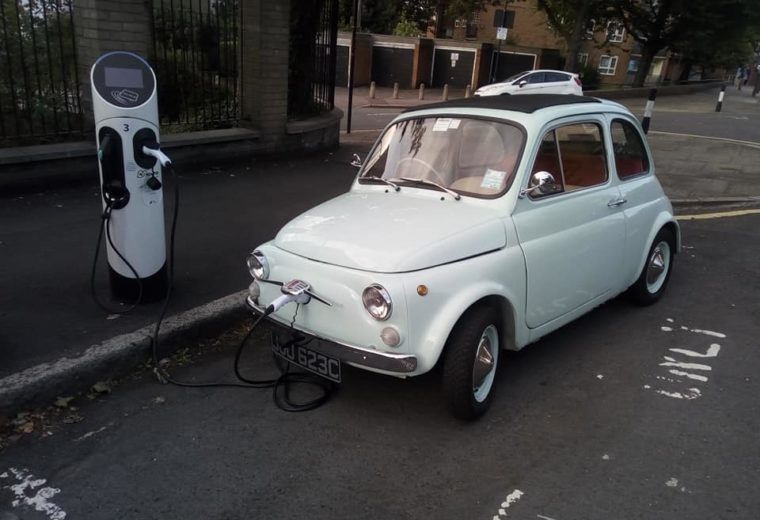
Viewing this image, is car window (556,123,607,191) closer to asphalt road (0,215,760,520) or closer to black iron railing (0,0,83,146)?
asphalt road (0,215,760,520)

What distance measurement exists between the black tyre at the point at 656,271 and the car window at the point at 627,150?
633 millimetres

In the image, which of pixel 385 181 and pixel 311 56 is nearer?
pixel 385 181

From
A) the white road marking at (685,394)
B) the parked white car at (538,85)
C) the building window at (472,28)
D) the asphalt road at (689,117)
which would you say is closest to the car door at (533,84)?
the parked white car at (538,85)

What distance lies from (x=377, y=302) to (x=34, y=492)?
72.9 inches

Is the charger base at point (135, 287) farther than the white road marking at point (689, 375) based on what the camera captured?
Yes

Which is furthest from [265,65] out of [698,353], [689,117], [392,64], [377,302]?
[392,64]

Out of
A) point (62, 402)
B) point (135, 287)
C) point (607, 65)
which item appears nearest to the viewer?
point (62, 402)

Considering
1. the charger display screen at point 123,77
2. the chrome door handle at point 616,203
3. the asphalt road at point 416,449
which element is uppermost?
the charger display screen at point 123,77

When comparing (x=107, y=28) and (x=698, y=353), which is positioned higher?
(x=107, y=28)

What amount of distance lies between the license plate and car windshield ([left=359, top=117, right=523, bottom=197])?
1.37 m

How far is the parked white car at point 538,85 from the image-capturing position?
69.4 ft

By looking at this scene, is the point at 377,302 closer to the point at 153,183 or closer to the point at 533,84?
the point at 153,183

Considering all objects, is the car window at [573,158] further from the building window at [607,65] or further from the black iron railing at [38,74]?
the building window at [607,65]

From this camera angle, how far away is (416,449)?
3398 mm
